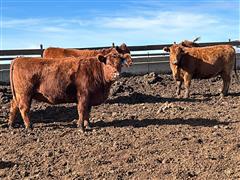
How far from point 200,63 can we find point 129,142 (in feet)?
23.2

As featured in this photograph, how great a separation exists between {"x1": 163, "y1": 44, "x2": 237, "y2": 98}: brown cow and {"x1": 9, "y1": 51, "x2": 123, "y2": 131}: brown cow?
15.9 feet

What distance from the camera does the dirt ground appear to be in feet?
23.6

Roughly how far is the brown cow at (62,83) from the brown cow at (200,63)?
4.84 metres

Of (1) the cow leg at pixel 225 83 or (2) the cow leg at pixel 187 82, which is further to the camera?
(1) the cow leg at pixel 225 83

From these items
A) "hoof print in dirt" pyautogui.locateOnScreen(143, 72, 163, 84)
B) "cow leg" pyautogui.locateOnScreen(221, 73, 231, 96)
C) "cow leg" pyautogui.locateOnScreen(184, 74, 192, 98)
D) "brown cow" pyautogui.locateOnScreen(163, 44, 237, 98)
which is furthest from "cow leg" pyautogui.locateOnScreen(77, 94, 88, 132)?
"hoof print in dirt" pyautogui.locateOnScreen(143, 72, 163, 84)

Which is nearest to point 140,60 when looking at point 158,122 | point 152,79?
point 152,79

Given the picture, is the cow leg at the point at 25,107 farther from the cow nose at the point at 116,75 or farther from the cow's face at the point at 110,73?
the cow nose at the point at 116,75

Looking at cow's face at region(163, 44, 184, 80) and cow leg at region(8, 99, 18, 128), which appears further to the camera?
cow's face at region(163, 44, 184, 80)

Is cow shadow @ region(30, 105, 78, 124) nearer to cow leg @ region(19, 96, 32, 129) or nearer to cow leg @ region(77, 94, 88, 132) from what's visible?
cow leg @ region(19, 96, 32, 129)

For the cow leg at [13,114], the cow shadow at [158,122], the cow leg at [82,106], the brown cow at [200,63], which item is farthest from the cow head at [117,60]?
the brown cow at [200,63]

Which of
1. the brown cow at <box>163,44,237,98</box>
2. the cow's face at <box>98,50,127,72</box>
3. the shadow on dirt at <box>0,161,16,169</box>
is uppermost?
the cow's face at <box>98,50,127,72</box>

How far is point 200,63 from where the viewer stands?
15188 millimetres

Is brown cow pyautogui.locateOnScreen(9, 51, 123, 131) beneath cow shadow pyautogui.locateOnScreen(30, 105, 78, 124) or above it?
above

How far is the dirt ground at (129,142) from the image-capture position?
7184mm
